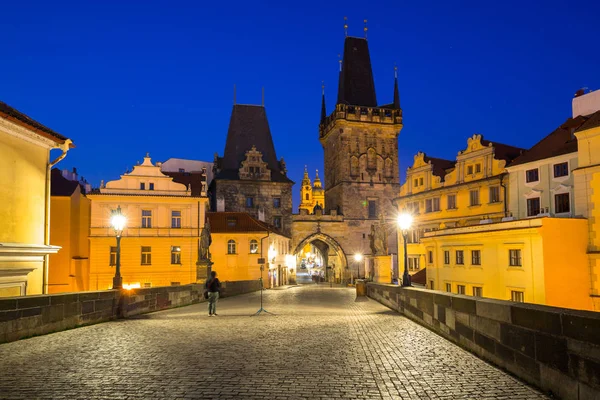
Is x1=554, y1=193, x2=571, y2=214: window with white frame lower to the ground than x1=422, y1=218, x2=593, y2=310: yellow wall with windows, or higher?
higher

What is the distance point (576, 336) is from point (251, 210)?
52.2 m

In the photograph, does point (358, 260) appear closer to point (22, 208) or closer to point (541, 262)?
point (541, 262)

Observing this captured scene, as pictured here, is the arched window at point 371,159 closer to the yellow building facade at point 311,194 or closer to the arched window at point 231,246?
the arched window at point 231,246

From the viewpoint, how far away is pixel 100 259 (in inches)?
1647

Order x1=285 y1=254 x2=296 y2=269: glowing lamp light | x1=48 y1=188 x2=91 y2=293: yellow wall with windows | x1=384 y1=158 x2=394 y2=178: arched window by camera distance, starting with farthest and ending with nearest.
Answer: x1=384 y1=158 x2=394 y2=178: arched window → x1=285 y1=254 x2=296 y2=269: glowing lamp light → x1=48 y1=188 x2=91 y2=293: yellow wall with windows

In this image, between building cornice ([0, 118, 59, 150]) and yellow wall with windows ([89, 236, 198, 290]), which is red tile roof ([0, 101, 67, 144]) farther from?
yellow wall with windows ([89, 236, 198, 290])

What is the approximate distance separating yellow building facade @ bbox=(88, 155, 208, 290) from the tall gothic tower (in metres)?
23.8

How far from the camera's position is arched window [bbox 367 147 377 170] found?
63344 mm

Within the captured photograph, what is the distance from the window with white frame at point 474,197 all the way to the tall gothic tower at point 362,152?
21964 mm

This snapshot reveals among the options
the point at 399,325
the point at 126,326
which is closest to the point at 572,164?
the point at 399,325

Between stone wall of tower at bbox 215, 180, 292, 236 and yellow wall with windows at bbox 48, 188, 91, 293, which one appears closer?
yellow wall with windows at bbox 48, 188, 91, 293

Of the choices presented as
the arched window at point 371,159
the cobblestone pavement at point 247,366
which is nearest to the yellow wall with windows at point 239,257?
the arched window at point 371,159

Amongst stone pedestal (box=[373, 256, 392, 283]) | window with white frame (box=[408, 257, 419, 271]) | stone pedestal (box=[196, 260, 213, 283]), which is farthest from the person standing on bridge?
window with white frame (box=[408, 257, 419, 271])

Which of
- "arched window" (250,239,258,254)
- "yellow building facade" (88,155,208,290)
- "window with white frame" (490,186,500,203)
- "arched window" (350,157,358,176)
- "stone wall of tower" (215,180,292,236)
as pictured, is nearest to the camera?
"window with white frame" (490,186,500,203)
